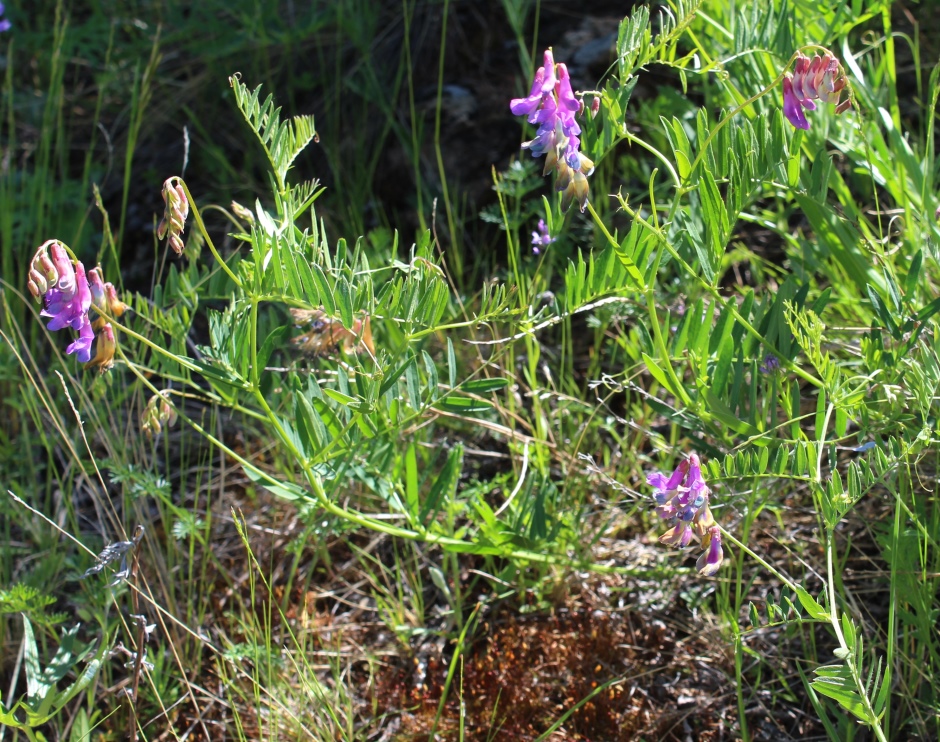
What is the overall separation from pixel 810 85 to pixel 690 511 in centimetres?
53

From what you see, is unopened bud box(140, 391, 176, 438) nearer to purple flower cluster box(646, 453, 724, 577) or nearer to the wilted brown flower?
the wilted brown flower

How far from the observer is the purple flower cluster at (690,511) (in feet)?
3.57

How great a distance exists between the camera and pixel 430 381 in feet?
4.57

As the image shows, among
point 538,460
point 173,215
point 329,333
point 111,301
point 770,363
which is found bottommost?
point 538,460

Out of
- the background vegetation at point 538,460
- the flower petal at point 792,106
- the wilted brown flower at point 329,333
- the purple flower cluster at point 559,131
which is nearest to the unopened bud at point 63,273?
the background vegetation at point 538,460

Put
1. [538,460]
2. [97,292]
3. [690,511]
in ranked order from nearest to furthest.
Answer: [690,511] → [97,292] → [538,460]

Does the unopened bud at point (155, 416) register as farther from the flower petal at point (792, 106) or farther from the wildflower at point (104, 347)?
the flower petal at point (792, 106)

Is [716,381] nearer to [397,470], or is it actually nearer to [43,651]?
[397,470]

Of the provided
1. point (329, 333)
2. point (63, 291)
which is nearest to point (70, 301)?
point (63, 291)

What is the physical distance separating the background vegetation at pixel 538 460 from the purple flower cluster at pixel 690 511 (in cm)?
5

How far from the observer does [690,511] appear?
3.59ft

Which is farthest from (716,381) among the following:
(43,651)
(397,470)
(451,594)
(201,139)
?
(201,139)

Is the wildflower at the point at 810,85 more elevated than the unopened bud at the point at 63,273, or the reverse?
the wildflower at the point at 810,85

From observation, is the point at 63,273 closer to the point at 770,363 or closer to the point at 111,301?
the point at 111,301
